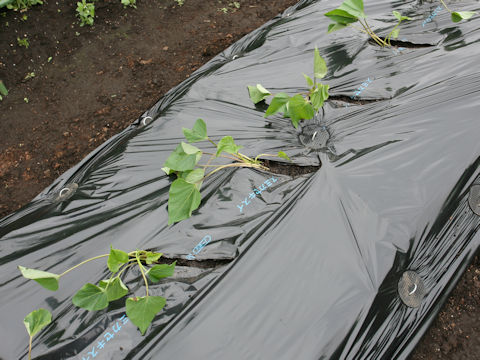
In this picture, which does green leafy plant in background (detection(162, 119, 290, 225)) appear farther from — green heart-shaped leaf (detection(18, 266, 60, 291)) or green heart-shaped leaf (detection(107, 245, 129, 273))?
green heart-shaped leaf (detection(18, 266, 60, 291))

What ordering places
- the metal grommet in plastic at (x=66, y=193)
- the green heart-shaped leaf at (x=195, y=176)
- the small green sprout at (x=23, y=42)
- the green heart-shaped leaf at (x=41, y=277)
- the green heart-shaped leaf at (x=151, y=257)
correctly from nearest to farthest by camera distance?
the green heart-shaped leaf at (x=41, y=277)
the green heart-shaped leaf at (x=151, y=257)
the green heart-shaped leaf at (x=195, y=176)
the metal grommet in plastic at (x=66, y=193)
the small green sprout at (x=23, y=42)

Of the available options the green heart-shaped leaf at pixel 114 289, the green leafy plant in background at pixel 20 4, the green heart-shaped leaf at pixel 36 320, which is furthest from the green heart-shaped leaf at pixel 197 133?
the green leafy plant in background at pixel 20 4

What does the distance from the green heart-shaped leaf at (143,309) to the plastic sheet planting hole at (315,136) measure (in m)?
0.70

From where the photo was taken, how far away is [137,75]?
236cm

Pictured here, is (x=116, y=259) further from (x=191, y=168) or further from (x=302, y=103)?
(x=302, y=103)

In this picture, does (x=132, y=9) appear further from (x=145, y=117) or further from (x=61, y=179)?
(x=61, y=179)

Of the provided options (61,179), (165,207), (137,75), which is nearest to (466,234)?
(165,207)

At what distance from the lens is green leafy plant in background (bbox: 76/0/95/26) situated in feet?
8.21

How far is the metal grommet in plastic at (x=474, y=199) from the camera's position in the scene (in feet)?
4.24

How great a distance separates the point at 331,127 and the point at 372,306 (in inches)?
24.0

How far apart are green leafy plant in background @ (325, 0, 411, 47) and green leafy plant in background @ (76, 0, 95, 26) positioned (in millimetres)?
1716

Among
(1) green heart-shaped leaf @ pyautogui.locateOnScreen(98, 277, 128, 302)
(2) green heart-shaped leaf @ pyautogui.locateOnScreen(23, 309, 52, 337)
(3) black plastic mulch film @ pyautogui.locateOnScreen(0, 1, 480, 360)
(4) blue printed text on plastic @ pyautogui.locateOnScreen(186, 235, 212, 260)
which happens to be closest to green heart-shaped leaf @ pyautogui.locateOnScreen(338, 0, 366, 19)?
(3) black plastic mulch film @ pyautogui.locateOnScreen(0, 1, 480, 360)

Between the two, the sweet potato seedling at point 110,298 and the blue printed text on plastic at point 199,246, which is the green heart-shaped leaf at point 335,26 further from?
the sweet potato seedling at point 110,298

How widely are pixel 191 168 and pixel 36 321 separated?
0.57 metres
